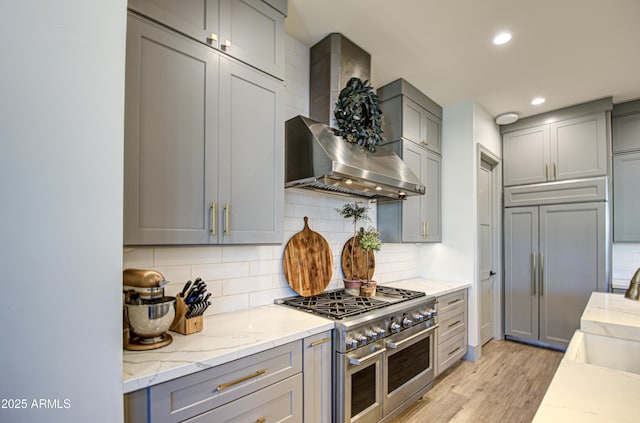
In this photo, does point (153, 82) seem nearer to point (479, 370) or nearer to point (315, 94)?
point (315, 94)

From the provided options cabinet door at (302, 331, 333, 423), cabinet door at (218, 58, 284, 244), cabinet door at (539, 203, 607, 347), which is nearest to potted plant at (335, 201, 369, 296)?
cabinet door at (302, 331, 333, 423)

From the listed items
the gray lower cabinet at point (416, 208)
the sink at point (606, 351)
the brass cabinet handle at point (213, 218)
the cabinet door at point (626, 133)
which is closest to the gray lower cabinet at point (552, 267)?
the cabinet door at point (626, 133)

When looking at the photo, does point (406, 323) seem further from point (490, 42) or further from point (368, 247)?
point (490, 42)

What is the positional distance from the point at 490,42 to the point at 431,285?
2222 mm

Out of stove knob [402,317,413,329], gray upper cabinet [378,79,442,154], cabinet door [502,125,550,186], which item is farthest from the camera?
cabinet door [502,125,550,186]

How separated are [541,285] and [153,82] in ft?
14.6

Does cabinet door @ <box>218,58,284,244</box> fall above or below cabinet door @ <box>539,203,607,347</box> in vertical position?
above

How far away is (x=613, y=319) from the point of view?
1.59 meters

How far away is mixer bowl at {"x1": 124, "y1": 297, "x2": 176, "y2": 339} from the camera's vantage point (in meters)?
1.23

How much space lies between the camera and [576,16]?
2.09 meters

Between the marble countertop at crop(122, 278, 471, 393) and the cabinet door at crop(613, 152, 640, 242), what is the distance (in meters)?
3.73

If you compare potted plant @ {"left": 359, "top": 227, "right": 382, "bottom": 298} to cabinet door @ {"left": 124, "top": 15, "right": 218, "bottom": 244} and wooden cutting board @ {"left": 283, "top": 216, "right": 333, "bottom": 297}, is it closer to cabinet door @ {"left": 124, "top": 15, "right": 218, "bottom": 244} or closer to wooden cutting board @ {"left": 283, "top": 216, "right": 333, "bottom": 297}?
wooden cutting board @ {"left": 283, "top": 216, "right": 333, "bottom": 297}

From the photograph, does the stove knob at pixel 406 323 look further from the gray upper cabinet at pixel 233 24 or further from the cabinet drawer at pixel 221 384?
the gray upper cabinet at pixel 233 24

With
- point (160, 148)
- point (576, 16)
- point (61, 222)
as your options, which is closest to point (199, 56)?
point (160, 148)
